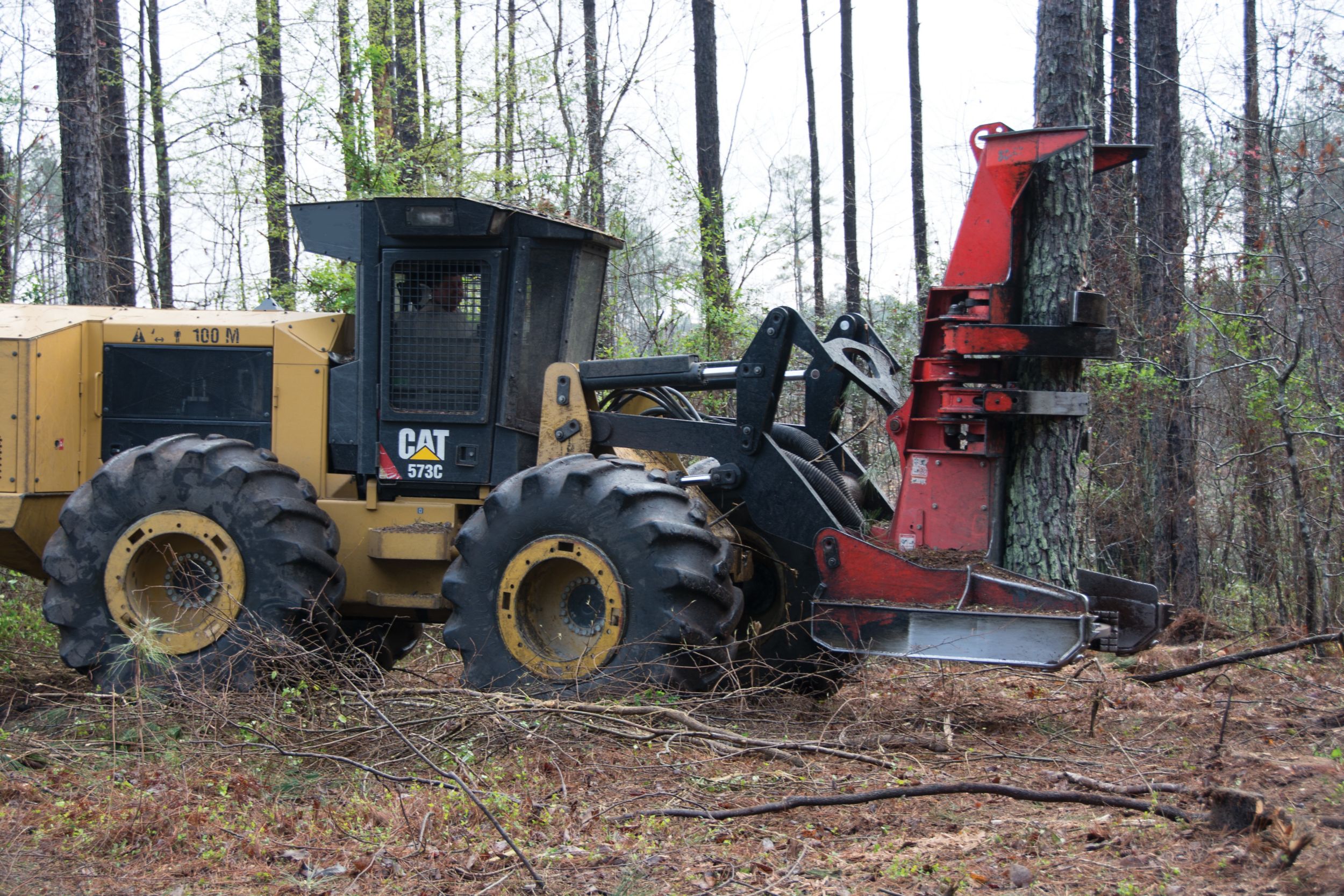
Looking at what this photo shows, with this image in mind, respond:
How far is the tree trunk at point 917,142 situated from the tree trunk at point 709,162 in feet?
15.4

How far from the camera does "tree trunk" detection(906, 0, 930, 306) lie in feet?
67.3

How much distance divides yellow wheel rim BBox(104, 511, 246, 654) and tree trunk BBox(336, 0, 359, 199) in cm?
741

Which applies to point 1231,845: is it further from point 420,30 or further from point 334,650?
point 420,30

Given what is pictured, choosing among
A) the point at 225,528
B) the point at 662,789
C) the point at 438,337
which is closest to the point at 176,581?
the point at 225,528

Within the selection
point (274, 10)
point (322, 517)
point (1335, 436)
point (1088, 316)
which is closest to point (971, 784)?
point (1088, 316)

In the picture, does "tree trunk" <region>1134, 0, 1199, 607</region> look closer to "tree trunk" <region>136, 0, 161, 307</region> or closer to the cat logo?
the cat logo

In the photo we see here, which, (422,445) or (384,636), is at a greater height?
(422,445)

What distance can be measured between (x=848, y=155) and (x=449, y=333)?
17.2 meters

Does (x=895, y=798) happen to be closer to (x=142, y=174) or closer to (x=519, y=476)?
(x=519, y=476)

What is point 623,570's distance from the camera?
18.7ft

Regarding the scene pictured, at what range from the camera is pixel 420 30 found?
18141 millimetres

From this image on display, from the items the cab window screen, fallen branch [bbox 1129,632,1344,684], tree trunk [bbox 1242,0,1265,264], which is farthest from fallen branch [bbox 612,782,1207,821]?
tree trunk [bbox 1242,0,1265,264]

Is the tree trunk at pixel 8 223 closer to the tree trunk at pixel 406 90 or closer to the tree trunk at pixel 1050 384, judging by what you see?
the tree trunk at pixel 406 90

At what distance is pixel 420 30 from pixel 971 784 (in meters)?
16.8
